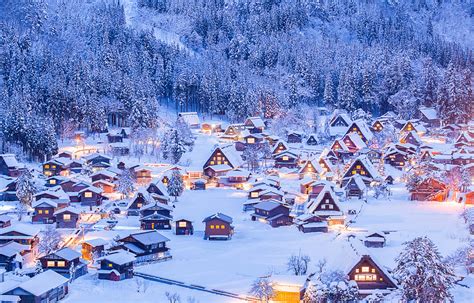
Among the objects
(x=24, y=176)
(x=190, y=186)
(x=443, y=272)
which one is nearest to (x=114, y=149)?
(x=190, y=186)

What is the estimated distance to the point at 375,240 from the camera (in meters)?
43.6

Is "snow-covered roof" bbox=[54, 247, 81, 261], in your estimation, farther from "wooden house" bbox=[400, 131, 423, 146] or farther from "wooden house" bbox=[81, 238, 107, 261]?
"wooden house" bbox=[400, 131, 423, 146]

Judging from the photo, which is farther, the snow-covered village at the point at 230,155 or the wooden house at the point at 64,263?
the wooden house at the point at 64,263

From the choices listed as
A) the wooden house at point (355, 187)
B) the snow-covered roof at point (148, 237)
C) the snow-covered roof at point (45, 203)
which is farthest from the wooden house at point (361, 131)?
the snow-covered roof at point (148, 237)

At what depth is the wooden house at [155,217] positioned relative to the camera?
162 ft

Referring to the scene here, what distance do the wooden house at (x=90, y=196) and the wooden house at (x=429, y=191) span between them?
2638cm

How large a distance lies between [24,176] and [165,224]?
529 inches

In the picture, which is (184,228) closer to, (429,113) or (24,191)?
(24,191)

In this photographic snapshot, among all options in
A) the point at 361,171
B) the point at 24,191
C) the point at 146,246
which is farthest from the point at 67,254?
the point at 361,171

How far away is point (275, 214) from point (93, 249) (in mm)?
14511

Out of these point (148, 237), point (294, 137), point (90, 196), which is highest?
point (294, 137)

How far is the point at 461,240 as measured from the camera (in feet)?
144

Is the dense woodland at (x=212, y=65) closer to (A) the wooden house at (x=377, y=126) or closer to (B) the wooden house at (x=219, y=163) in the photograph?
(A) the wooden house at (x=377, y=126)

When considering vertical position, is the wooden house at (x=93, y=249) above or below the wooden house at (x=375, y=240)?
below
